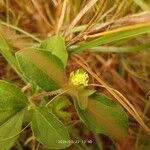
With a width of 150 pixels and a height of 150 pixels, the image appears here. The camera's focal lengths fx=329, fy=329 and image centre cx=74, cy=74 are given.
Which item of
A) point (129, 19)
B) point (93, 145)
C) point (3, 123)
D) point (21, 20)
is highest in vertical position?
point (21, 20)

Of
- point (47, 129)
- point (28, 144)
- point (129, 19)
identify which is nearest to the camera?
point (47, 129)

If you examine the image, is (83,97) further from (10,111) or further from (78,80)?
(10,111)

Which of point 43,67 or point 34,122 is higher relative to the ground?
point 43,67

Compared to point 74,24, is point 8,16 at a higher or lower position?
higher

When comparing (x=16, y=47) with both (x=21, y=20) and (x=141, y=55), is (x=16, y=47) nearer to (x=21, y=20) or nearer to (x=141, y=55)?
(x=21, y=20)

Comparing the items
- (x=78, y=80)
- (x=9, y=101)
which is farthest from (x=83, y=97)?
(x=9, y=101)

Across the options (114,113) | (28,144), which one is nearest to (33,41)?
(28,144)
